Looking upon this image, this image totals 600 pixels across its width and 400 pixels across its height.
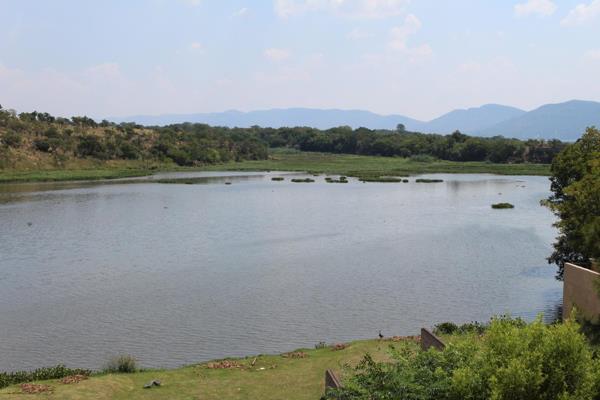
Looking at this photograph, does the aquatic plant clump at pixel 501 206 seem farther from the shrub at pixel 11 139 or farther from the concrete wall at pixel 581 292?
the shrub at pixel 11 139

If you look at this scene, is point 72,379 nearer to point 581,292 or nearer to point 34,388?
point 34,388

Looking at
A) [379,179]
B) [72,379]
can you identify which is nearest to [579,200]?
[72,379]

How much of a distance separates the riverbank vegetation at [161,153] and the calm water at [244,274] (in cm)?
4916

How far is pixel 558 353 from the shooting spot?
9.66 m

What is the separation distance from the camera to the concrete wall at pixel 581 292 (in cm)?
2091

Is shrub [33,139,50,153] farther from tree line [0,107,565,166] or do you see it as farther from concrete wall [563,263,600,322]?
concrete wall [563,263,600,322]

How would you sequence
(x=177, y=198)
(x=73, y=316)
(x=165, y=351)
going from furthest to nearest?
1. (x=177, y=198)
2. (x=73, y=316)
3. (x=165, y=351)

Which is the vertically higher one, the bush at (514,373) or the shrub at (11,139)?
the shrub at (11,139)

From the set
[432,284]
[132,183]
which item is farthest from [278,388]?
[132,183]

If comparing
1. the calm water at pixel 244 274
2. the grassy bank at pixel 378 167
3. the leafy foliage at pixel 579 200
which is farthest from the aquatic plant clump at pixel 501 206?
the grassy bank at pixel 378 167

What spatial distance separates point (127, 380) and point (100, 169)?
115m

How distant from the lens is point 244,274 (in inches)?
1448

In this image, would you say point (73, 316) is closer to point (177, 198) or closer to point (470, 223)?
point (470, 223)

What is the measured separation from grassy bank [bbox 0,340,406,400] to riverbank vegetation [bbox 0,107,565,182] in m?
92.3
